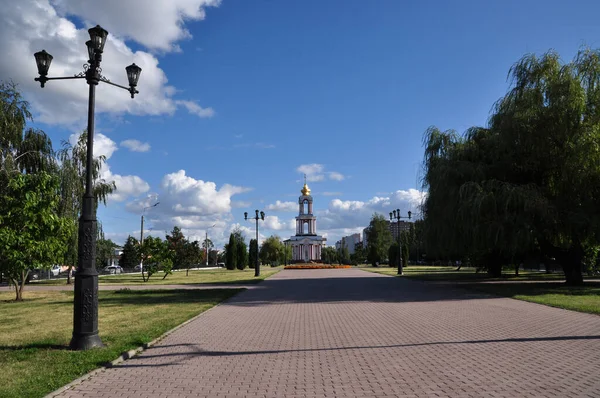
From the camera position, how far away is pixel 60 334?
33.8 ft

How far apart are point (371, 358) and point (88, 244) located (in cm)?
537

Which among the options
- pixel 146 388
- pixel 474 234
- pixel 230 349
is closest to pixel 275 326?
pixel 230 349

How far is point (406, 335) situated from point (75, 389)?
628cm

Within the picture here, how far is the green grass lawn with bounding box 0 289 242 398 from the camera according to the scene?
21.3ft

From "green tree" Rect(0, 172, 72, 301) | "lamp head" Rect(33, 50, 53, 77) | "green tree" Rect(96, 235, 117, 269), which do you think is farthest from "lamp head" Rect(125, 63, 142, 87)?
"green tree" Rect(96, 235, 117, 269)

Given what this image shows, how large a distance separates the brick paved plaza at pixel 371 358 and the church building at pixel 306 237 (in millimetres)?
96655

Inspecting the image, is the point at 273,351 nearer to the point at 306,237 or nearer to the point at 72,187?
the point at 72,187

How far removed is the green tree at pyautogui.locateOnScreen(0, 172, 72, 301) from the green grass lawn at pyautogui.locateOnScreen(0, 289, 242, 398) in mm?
1743

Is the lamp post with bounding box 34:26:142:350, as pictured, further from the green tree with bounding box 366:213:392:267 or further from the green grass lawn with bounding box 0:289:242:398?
the green tree with bounding box 366:213:392:267

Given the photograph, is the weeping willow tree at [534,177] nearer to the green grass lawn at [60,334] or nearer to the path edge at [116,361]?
the green grass lawn at [60,334]

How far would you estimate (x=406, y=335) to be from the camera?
9.84 meters

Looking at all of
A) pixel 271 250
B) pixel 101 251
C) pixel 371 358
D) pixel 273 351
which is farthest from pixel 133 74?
pixel 271 250

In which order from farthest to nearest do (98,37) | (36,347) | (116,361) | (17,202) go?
(17,202) → (98,37) → (36,347) → (116,361)

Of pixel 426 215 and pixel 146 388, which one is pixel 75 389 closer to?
pixel 146 388
